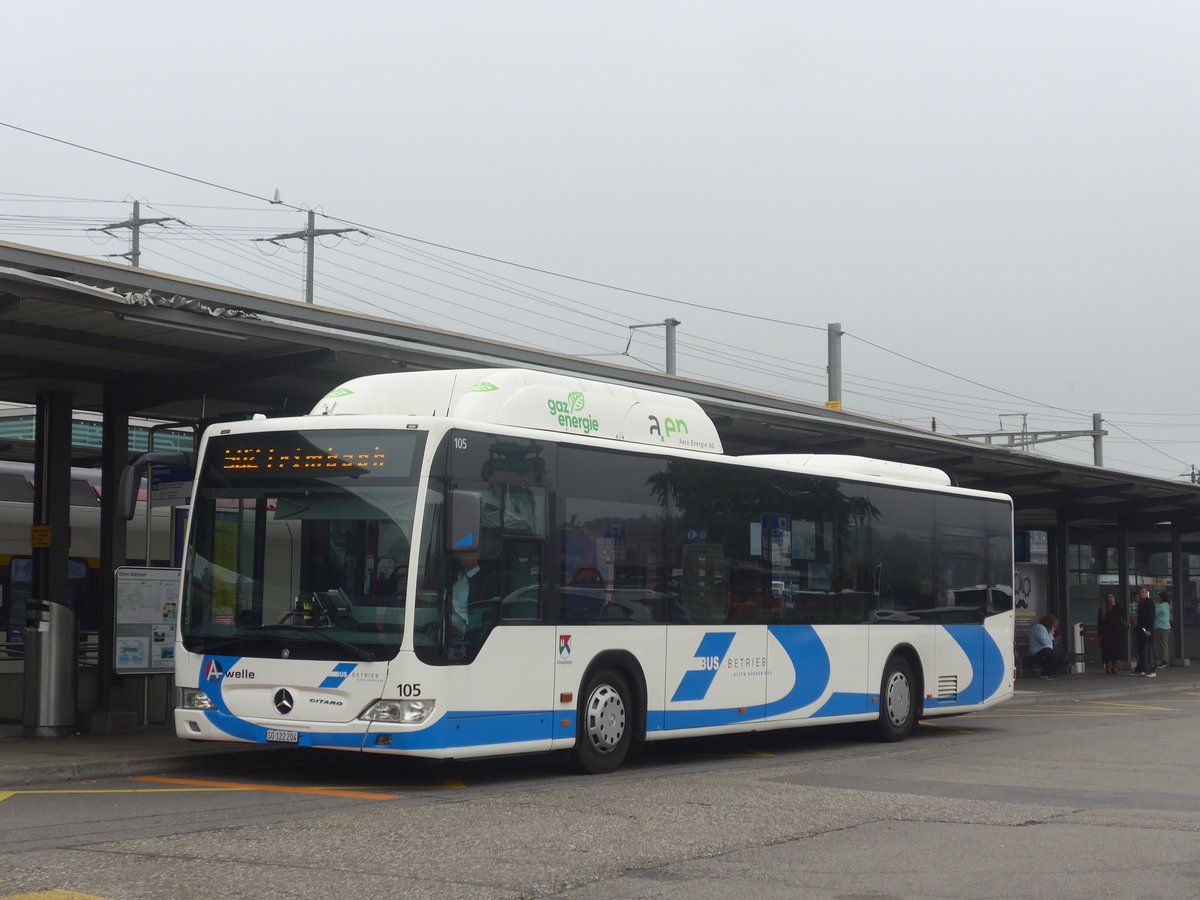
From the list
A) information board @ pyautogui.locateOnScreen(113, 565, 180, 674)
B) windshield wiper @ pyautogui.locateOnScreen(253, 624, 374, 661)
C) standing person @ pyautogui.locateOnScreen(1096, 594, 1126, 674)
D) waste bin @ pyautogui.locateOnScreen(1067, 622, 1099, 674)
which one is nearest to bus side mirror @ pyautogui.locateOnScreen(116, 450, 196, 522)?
windshield wiper @ pyautogui.locateOnScreen(253, 624, 374, 661)

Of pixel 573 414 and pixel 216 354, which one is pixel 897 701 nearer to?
pixel 573 414

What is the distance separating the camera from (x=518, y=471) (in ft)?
38.9

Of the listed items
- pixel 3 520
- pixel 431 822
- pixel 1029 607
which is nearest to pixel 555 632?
pixel 431 822

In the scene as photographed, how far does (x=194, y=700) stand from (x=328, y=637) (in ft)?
4.56

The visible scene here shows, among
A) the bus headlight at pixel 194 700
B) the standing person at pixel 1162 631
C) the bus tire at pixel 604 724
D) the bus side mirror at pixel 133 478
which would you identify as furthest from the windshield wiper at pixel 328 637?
the standing person at pixel 1162 631

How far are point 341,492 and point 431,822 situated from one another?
115 inches

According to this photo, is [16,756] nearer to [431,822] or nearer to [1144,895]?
[431,822]

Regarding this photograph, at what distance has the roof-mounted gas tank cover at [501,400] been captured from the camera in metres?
12.0

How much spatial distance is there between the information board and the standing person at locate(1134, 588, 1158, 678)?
21268 millimetres

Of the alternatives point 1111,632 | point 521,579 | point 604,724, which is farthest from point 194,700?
point 1111,632

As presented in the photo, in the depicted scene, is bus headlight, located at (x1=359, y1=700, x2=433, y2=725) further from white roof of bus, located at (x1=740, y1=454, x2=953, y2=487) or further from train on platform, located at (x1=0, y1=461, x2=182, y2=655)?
train on platform, located at (x1=0, y1=461, x2=182, y2=655)

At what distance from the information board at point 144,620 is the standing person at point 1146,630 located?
21.3 metres

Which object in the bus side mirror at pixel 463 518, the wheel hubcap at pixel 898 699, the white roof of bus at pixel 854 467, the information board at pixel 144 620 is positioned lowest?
the wheel hubcap at pixel 898 699

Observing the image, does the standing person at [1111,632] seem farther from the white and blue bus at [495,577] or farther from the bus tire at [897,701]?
→ the white and blue bus at [495,577]
